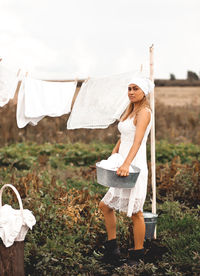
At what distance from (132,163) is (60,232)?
3.69ft

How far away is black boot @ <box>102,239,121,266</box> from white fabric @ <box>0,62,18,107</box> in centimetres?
193

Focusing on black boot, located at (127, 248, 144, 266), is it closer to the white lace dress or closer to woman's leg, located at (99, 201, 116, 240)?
woman's leg, located at (99, 201, 116, 240)

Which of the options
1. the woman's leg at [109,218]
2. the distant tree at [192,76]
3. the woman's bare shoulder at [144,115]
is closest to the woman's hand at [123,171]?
the woman's bare shoulder at [144,115]

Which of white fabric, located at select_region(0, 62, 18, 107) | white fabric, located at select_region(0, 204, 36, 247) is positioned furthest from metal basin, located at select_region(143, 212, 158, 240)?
white fabric, located at select_region(0, 62, 18, 107)

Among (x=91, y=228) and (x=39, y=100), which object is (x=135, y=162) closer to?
(x=91, y=228)

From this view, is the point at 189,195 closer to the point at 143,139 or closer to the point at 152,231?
the point at 152,231

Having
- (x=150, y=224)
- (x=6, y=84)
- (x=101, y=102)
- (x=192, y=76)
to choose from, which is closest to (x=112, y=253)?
(x=150, y=224)

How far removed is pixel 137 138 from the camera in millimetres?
3738

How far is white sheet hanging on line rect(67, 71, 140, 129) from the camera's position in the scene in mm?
4438

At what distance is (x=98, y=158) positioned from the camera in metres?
8.84

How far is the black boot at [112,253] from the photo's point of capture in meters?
4.08

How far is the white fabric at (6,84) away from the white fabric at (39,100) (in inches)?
7.1

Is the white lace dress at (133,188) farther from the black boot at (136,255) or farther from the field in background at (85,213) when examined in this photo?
the field in background at (85,213)

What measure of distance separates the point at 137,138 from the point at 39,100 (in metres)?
1.39
